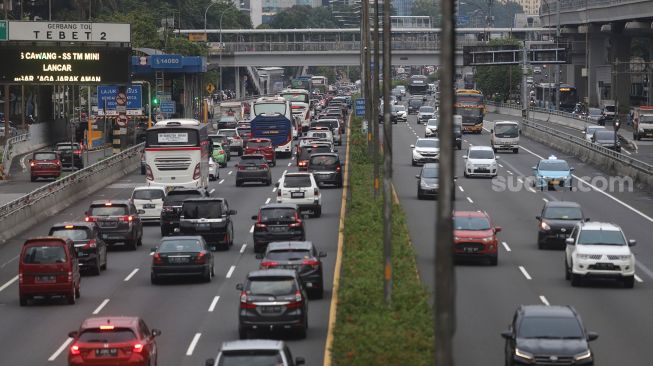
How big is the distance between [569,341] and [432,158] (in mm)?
50906

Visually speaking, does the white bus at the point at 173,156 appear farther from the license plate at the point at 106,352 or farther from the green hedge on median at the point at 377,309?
the license plate at the point at 106,352

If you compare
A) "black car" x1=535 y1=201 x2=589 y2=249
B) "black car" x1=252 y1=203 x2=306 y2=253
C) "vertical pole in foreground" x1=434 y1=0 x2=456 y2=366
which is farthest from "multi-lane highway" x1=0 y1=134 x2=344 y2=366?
"vertical pole in foreground" x1=434 y1=0 x2=456 y2=366

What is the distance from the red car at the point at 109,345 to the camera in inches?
896

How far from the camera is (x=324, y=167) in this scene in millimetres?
63750

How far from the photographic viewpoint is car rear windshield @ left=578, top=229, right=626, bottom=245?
115ft

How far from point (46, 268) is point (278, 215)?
1045 cm

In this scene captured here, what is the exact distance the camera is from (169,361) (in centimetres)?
2577

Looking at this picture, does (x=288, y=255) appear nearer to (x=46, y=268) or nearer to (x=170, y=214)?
(x=46, y=268)

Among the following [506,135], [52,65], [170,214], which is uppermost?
[52,65]

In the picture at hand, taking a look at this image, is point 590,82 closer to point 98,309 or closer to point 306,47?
point 306,47

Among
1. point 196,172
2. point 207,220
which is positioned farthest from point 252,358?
point 196,172

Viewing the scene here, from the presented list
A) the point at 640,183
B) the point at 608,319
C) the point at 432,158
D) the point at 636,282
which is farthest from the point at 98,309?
the point at 432,158

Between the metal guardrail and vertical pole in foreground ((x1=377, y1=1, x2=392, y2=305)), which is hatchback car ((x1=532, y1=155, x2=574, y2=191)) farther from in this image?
vertical pole in foreground ((x1=377, y1=1, x2=392, y2=305))

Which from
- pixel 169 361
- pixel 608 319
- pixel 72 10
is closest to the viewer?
pixel 169 361
